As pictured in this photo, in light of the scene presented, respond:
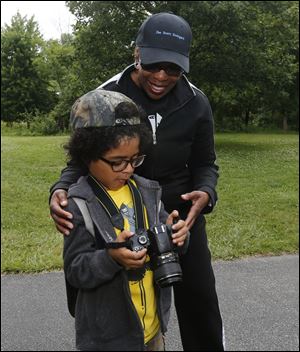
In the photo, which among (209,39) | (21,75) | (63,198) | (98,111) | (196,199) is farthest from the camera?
(209,39)

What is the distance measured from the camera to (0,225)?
584 centimetres

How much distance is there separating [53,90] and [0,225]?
2043 mm

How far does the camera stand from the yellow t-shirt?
1.60 m

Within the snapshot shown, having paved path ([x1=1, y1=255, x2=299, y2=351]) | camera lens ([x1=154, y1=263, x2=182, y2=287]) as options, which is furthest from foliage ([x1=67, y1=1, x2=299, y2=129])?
camera lens ([x1=154, y1=263, x2=182, y2=287])

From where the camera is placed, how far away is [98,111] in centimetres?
151

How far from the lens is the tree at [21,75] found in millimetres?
4719

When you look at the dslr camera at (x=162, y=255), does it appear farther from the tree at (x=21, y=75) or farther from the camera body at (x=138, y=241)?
the tree at (x=21, y=75)

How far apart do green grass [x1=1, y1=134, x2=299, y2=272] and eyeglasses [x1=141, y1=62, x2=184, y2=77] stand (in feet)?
1.66

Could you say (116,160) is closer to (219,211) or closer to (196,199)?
(196,199)

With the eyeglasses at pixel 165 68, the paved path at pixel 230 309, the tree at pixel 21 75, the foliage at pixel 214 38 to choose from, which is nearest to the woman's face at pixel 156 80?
the eyeglasses at pixel 165 68

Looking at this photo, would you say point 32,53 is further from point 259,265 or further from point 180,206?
point 180,206

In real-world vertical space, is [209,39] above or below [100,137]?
above

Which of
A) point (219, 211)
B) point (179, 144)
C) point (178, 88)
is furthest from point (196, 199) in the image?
point (219, 211)

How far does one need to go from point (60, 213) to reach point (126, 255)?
303 mm
